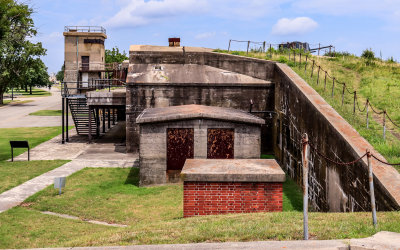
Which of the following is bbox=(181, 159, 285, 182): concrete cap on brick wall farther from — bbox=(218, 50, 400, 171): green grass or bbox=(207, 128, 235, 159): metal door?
bbox=(207, 128, 235, 159): metal door

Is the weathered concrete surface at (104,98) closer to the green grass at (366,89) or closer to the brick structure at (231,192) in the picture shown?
the green grass at (366,89)

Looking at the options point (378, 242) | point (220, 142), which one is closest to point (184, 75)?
point (220, 142)

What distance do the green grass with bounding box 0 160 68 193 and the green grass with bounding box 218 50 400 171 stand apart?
13.3 m

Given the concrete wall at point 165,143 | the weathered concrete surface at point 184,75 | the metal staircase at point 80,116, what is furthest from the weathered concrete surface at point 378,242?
the metal staircase at point 80,116

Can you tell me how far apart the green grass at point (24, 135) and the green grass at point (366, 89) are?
15586 mm

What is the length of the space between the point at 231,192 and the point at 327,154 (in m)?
3.68

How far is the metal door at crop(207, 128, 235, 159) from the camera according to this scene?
17750mm

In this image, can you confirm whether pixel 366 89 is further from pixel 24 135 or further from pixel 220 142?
pixel 24 135

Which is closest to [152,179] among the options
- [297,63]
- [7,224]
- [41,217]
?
[41,217]

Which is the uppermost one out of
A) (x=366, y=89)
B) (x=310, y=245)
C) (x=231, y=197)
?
(x=366, y=89)

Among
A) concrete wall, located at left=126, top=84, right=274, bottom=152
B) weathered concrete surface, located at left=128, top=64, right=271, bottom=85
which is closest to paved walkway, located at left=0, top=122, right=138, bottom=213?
concrete wall, located at left=126, top=84, right=274, bottom=152

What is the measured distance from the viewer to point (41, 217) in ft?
43.6

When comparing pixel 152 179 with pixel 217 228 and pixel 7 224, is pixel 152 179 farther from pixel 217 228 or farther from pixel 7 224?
pixel 217 228

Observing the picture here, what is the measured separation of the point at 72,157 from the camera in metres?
24.2
